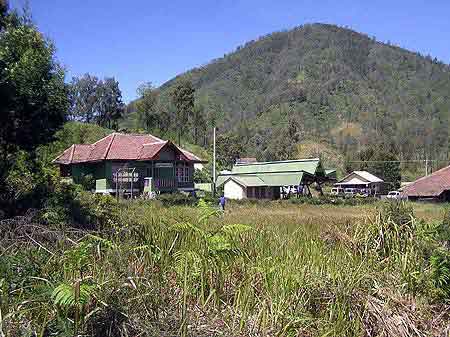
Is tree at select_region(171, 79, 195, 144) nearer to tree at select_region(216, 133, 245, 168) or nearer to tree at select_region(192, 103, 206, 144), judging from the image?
tree at select_region(192, 103, 206, 144)

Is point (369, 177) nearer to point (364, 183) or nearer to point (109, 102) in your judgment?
point (364, 183)

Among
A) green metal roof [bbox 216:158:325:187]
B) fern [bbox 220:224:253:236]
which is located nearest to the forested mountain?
green metal roof [bbox 216:158:325:187]

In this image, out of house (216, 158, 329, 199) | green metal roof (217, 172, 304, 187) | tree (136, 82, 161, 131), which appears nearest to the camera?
green metal roof (217, 172, 304, 187)

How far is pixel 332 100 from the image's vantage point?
143125mm

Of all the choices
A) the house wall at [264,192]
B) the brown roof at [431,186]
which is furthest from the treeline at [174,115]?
the brown roof at [431,186]

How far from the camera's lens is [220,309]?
4.53 meters

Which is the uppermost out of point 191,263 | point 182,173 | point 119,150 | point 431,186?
point 119,150

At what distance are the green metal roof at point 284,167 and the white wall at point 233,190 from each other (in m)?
3.47

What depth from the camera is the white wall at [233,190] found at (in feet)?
153

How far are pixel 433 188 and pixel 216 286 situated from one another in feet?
130

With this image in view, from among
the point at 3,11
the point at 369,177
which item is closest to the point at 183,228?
the point at 3,11

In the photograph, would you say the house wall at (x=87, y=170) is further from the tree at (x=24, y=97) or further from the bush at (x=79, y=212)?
the tree at (x=24, y=97)

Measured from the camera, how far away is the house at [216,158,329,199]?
45219 millimetres

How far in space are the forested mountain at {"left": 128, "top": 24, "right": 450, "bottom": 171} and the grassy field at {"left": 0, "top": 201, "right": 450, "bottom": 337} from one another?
65257mm
